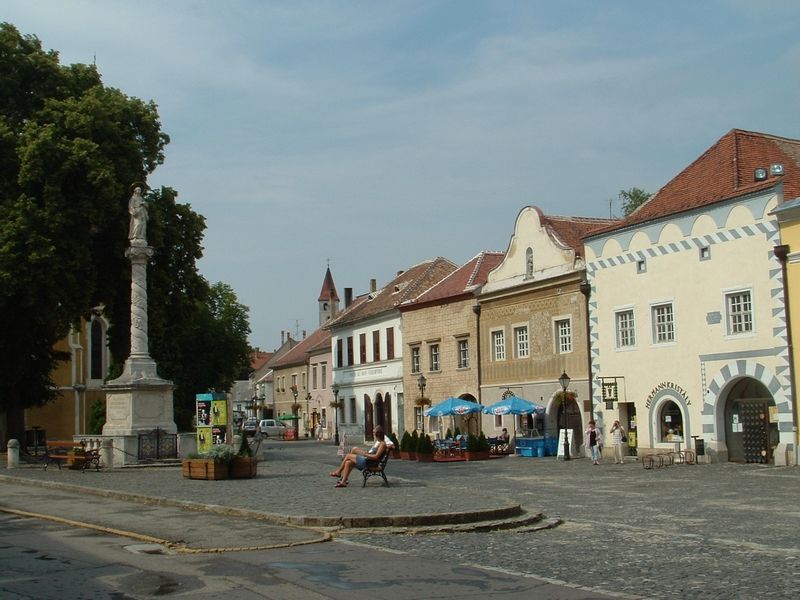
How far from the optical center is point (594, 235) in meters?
36.8

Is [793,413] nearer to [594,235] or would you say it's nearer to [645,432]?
[645,432]

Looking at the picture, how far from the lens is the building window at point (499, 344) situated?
4329 cm

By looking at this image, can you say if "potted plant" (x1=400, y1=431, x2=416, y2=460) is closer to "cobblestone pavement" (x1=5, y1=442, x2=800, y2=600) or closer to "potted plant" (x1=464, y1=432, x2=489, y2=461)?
"potted plant" (x1=464, y1=432, x2=489, y2=461)

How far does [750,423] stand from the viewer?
30938mm

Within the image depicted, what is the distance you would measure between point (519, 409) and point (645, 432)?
221 inches

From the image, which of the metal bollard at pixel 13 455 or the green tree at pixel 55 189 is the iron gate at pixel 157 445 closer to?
the metal bollard at pixel 13 455

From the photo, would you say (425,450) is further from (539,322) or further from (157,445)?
Answer: (157,445)

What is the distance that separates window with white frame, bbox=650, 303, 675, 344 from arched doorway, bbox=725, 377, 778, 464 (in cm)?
312

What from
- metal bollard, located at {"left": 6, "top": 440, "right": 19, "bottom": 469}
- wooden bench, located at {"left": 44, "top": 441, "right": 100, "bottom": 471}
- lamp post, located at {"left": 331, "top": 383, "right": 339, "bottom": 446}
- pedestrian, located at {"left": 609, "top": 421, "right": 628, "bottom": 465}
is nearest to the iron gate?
wooden bench, located at {"left": 44, "top": 441, "right": 100, "bottom": 471}

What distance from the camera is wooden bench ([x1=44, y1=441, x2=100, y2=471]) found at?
28.5m

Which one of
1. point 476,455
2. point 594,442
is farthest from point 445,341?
point 594,442

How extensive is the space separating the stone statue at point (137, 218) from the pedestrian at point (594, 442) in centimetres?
1673

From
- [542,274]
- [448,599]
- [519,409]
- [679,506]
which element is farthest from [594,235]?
[448,599]

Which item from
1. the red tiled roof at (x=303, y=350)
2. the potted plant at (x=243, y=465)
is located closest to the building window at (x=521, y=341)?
the potted plant at (x=243, y=465)
